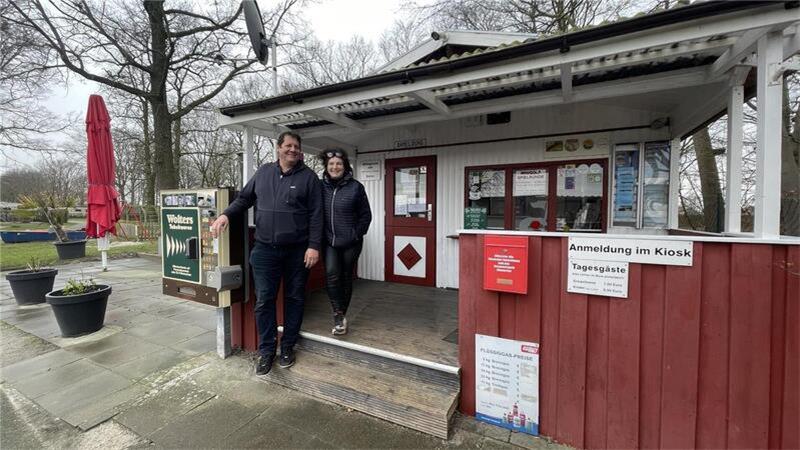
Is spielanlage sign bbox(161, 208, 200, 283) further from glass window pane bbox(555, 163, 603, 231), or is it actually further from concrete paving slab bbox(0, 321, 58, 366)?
glass window pane bbox(555, 163, 603, 231)

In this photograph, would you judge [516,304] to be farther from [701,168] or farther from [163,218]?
[701,168]

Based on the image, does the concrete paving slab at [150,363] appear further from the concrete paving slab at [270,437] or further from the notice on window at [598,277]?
the notice on window at [598,277]

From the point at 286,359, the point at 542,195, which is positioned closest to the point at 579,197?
the point at 542,195

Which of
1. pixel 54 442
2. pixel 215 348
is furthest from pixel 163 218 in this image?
pixel 54 442

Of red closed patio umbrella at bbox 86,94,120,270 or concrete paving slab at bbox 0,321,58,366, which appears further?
red closed patio umbrella at bbox 86,94,120,270

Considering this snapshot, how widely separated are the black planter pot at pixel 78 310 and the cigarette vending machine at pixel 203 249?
1405mm

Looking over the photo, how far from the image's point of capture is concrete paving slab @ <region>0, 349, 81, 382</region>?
2.94 meters

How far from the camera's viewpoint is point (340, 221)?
Answer: 2803 mm

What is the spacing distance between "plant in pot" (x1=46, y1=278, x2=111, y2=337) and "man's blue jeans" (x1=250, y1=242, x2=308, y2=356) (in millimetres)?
2563

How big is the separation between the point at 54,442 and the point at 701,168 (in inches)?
437

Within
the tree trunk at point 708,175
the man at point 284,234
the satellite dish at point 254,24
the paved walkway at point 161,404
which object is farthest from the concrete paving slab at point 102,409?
the tree trunk at point 708,175

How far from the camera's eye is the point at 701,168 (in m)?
7.64

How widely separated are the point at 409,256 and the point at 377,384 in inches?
98.5

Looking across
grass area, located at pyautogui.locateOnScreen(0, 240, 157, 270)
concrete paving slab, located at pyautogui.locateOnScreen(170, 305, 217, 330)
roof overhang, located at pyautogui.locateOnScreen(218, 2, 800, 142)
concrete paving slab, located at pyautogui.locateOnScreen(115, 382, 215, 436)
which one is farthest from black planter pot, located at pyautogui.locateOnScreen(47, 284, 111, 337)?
grass area, located at pyautogui.locateOnScreen(0, 240, 157, 270)
